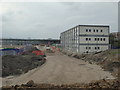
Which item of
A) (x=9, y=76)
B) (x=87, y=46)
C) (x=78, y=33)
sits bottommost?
(x=9, y=76)

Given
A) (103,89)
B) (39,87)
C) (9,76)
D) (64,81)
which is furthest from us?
(9,76)

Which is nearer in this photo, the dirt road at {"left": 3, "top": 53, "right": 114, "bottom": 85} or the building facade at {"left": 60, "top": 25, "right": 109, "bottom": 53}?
the dirt road at {"left": 3, "top": 53, "right": 114, "bottom": 85}

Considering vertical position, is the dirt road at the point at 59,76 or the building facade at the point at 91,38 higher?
the building facade at the point at 91,38

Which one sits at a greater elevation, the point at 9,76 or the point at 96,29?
the point at 96,29

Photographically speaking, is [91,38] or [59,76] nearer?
[59,76]

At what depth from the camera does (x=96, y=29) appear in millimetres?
39719

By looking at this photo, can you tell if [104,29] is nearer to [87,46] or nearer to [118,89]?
[87,46]

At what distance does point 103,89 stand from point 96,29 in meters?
30.3

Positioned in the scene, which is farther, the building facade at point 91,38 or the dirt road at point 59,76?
the building facade at point 91,38

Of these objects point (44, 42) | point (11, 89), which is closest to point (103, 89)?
point (11, 89)

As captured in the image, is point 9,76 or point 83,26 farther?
point 83,26

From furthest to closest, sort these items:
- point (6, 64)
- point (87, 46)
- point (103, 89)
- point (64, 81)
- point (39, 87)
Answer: point (87, 46), point (6, 64), point (64, 81), point (39, 87), point (103, 89)

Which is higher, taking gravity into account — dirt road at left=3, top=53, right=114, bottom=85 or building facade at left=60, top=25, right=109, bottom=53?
building facade at left=60, top=25, right=109, bottom=53

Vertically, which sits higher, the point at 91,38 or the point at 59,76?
the point at 91,38
